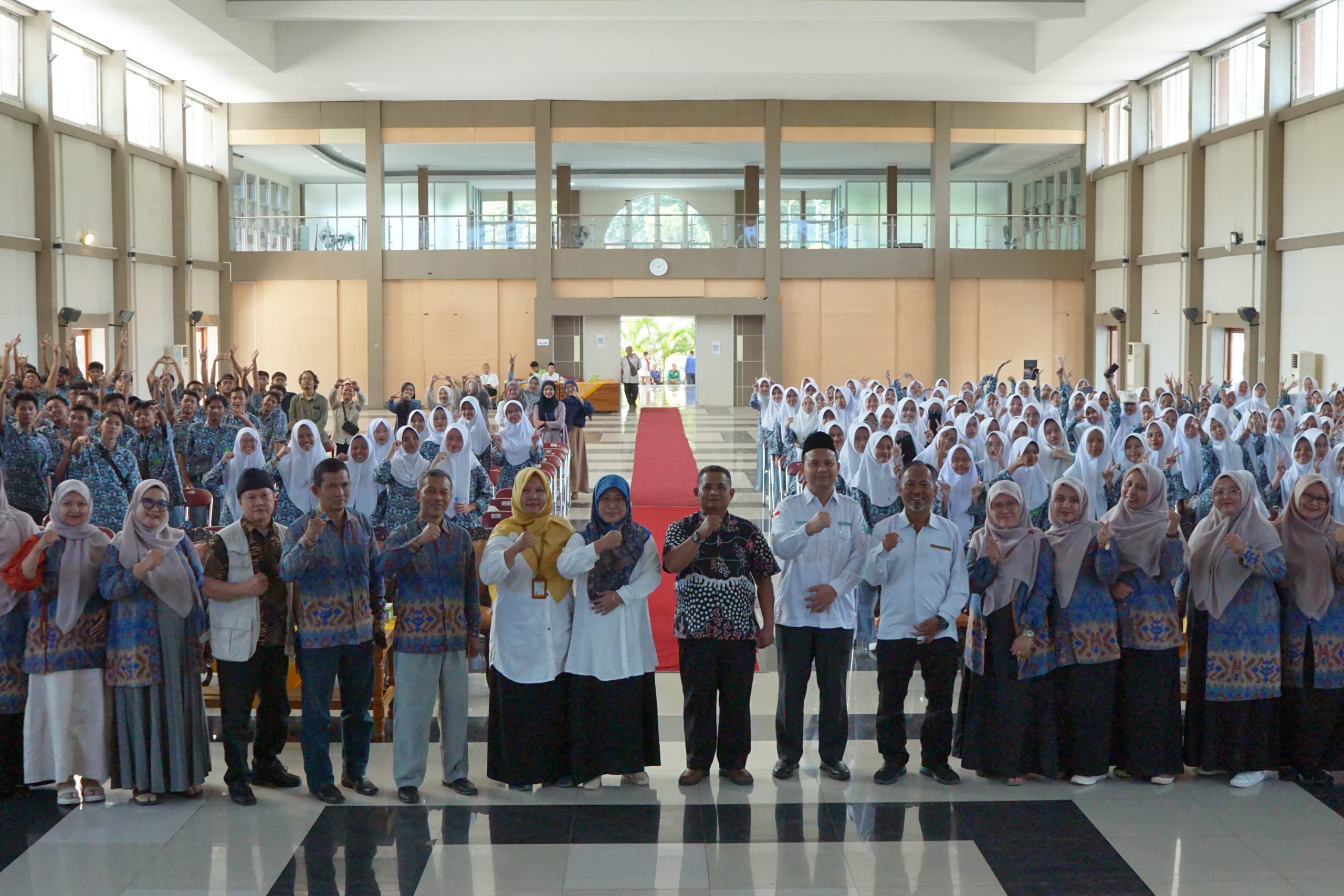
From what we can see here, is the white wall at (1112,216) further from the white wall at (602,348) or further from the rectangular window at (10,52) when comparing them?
the rectangular window at (10,52)

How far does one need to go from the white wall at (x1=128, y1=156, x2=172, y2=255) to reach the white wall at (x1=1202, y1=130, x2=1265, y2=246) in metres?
21.0

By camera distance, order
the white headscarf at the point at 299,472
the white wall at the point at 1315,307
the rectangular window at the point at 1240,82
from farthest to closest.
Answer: the rectangular window at the point at 1240,82 → the white wall at the point at 1315,307 → the white headscarf at the point at 299,472

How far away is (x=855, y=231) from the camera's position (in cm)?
3195

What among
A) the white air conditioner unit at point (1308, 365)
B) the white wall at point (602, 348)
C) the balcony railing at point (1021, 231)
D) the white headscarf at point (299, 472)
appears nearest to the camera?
the white headscarf at point (299, 472)

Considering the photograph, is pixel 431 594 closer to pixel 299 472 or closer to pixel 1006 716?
pixel 1006 716

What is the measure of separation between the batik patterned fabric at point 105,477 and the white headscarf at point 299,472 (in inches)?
45.8

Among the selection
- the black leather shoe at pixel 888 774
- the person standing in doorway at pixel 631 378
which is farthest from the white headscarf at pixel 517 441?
the person standing in doorway at pixel 631 378

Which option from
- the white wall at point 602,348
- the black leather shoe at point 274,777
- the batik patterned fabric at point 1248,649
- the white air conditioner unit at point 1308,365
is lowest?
the black leather shoe at point 274,777

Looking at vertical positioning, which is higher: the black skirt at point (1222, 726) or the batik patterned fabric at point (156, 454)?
the batik patterned fabric at point (156, 454)

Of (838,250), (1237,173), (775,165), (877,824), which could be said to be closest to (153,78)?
(775,165)

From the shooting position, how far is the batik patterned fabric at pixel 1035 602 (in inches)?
235

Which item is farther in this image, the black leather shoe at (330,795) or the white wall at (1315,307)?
the white wall at (1315,307)

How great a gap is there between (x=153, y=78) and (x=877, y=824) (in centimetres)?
2552

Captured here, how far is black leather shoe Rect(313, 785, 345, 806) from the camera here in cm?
589
